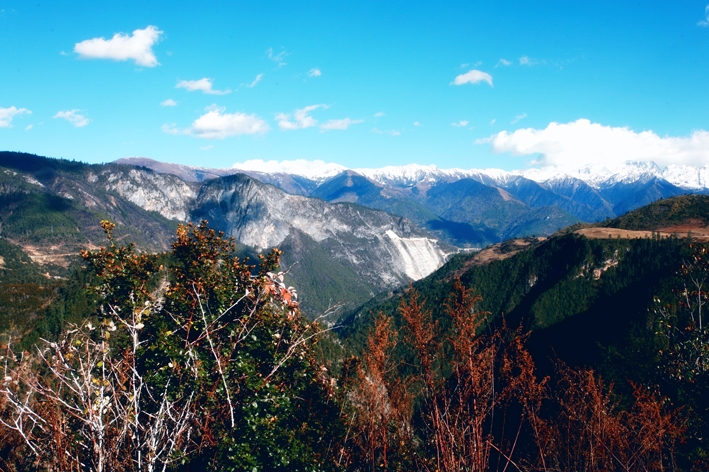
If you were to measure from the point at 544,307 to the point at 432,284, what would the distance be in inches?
3268

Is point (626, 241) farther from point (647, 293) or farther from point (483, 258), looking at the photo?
point (483, 258)

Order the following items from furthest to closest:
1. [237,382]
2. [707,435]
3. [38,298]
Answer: [38,298] → [707,435] → [237,382]

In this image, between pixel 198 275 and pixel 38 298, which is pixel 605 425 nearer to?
pixel 198 275

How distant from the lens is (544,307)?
379 feet

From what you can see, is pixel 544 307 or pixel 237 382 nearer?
pixel 237 382

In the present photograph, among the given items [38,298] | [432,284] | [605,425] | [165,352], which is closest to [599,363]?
[605,425]

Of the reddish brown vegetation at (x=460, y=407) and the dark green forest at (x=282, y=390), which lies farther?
the dark green forest at (x=282, y=390)

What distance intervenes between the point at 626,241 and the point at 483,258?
79.0 metres

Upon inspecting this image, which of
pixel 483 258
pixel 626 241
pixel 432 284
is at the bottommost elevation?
pixel 432 284

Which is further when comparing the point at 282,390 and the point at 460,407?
the point at 282,390

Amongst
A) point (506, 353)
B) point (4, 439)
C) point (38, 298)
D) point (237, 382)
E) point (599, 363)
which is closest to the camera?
point (506, 353)

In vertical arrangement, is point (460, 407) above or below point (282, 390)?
above

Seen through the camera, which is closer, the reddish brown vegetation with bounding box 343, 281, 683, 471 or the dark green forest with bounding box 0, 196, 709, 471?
the reddish brown vegetation with bounding box 343, 281, 683, 471

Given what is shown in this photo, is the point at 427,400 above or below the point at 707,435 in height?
above
